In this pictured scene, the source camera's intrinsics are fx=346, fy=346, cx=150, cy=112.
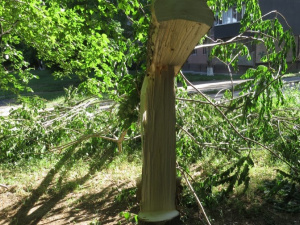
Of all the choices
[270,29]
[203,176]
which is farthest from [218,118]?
[270,29]

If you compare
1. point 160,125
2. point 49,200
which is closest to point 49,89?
point 49,200

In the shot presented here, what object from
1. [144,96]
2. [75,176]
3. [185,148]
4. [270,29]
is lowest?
[75,176]

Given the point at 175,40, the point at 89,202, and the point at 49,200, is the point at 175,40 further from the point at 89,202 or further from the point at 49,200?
the point at 49,200

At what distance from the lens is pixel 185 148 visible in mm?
4297

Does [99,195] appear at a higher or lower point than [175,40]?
lower

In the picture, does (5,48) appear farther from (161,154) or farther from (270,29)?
(161,154)

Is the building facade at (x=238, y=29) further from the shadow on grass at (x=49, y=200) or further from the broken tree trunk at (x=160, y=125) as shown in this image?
the broken tree trunk at (x=160, y=125)

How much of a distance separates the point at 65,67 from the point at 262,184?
115 inches

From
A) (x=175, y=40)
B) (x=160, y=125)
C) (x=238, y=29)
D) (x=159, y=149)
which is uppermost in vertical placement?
(x=238, y=29)

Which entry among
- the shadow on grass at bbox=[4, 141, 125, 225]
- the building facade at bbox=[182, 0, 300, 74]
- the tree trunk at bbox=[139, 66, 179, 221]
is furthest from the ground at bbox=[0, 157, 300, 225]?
the building facade at bbox=[182, 0, 300, 74]

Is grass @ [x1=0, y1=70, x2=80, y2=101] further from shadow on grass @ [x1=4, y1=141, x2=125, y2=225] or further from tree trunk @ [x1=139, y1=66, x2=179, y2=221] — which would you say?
tree trunk @ [x1=139, y1=66, x2=179, y2=221]

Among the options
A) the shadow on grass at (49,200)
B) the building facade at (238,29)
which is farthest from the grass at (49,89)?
the shadow on grass at (49,200)

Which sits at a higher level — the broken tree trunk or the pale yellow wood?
the pale yellow wood

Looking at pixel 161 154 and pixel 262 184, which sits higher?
pixel 161 154
